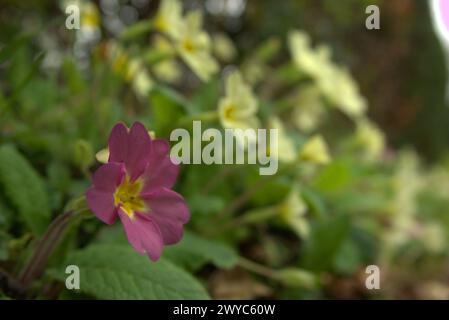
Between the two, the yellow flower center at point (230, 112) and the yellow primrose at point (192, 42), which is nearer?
the yellow flower center at point (230, 112)

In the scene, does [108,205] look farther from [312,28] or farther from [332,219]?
[312,28]

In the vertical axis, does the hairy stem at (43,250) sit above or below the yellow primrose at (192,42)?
below

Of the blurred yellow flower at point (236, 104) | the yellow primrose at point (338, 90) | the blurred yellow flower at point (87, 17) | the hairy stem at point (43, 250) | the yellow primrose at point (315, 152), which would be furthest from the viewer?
the yellow primrose at point (338, 90)

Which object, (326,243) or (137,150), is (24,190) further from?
(326,243)

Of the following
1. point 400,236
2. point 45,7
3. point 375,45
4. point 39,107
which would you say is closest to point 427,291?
point 400,236

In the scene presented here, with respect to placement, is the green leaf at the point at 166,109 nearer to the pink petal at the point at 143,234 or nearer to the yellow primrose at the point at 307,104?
the pink petal at the point at 143,234

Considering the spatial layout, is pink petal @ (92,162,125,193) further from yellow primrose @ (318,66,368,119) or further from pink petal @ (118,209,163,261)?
yellow primrose @ (318,66,368,119)

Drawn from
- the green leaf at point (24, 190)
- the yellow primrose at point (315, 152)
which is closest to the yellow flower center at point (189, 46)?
the yellow primrose at point (315, 152)

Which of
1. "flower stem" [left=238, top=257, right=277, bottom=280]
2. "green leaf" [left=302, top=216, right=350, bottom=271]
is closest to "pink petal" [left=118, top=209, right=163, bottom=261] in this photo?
"flower stem" [left=238, top=257, right=277, bottom=280]
